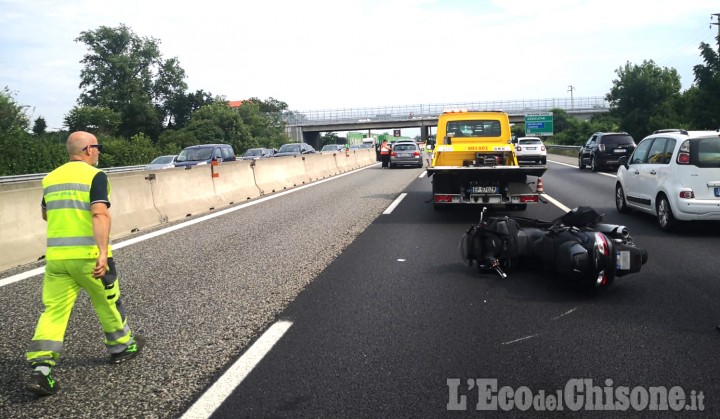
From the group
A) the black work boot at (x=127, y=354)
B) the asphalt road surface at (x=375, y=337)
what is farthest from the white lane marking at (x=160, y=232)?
the black work boot at (x=127, y=354)

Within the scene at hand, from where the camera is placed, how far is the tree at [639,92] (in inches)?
2881

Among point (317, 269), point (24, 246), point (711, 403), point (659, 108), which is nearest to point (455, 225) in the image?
point (317, 269)

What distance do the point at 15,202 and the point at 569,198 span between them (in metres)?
12.1

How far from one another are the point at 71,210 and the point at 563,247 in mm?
4409

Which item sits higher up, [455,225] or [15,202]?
[15,202]

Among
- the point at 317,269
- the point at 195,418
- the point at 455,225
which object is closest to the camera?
the point at 195,418

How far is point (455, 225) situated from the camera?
1126 cm

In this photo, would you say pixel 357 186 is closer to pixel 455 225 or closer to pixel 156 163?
pixel 455 225

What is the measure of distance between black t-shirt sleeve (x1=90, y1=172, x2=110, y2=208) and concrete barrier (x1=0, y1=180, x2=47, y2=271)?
180 inches

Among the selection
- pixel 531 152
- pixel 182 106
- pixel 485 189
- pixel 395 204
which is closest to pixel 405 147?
pixel 531 152

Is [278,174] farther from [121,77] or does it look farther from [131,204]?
[121,77]

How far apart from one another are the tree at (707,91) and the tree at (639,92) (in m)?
30.6

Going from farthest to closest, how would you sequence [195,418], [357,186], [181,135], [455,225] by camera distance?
1. [181,135]
2. [357,186]
3. [455,225]
4. [195,418]

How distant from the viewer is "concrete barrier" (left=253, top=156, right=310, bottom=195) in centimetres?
1903
